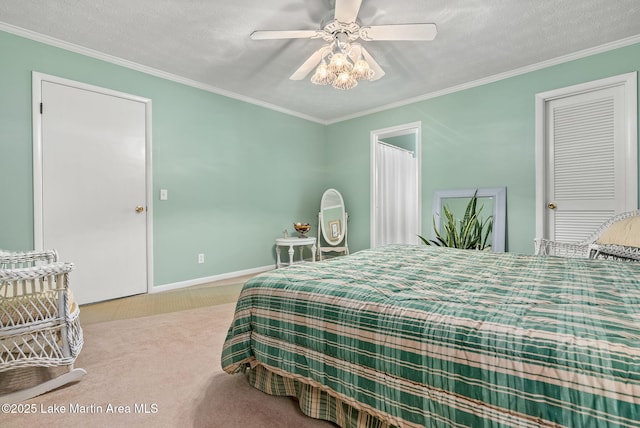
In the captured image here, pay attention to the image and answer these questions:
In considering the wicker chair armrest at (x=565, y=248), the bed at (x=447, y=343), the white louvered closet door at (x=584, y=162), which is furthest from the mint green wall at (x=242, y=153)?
the bed at (x=447, y=343)

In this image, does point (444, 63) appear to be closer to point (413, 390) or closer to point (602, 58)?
point (602, 58)

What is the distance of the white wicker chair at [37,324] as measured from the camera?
1.41 meters

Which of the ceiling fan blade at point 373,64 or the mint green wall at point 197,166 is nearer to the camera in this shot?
the ceiling fan blade at point 373,64

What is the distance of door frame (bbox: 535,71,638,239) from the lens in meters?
2.62

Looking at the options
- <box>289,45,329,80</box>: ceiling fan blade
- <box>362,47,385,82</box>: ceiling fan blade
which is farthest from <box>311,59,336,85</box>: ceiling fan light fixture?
<box>362,47,385,82</box>: ceiling fan blade

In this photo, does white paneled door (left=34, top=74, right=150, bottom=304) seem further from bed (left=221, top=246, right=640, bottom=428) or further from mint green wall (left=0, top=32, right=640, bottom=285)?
bed (left=221, top=246, right=640, bottom=428)

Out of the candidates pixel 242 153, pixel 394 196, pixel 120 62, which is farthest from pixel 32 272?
pixel 394 196

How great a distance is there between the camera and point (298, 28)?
241 centimetres

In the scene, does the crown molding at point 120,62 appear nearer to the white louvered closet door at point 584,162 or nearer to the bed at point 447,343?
the bed at point 447,343

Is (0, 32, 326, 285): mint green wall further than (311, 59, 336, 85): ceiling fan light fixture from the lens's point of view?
Yes

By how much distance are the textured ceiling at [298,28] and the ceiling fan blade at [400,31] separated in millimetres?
237

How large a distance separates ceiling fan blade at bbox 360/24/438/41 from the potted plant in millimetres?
2044

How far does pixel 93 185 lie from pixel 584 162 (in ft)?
15.2

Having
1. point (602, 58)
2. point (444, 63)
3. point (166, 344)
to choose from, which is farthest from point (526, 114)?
point (166, 344)
